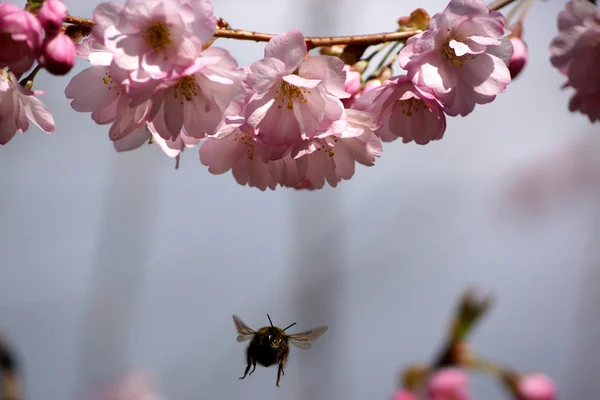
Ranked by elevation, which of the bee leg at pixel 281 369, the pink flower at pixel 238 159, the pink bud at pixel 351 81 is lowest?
the bee leg at pixel 281 369

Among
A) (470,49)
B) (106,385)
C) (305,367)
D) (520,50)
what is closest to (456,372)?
(520,50)

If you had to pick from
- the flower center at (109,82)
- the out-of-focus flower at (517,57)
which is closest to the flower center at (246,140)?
the flower center at (109,82)

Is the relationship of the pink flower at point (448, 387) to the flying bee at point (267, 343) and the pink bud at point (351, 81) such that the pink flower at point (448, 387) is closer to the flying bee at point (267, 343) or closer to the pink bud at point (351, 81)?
the flying bee at point (267, 343)

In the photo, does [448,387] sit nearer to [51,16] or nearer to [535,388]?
[535,388]

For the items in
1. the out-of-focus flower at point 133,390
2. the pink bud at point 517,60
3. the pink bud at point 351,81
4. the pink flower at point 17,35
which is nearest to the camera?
the pink flower at point 17,35

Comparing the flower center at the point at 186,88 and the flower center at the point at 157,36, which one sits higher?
the flower center at the point at 157,36

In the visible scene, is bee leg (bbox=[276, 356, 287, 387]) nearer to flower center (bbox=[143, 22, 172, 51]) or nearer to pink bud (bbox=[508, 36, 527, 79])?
flower center (bbox=[143, 22, 172, 51])

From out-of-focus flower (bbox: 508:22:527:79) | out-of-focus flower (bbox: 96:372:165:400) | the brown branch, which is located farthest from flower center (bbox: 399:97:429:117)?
out-of-focus flower (bbox: 96:372:165:400)
